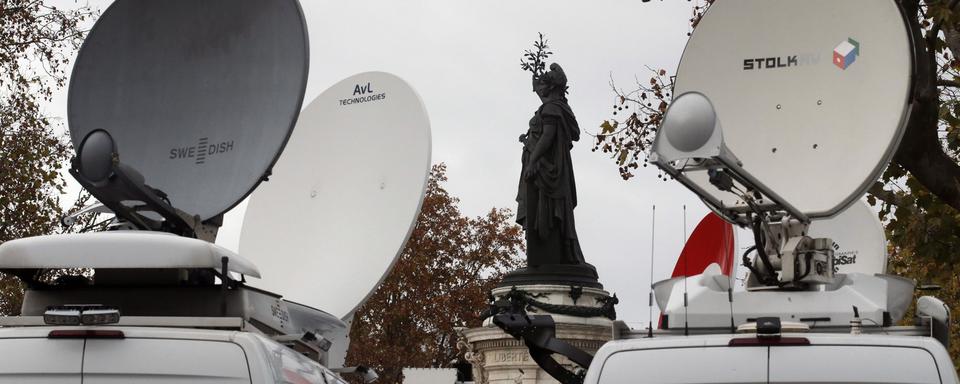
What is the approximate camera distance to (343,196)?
16.8 meters

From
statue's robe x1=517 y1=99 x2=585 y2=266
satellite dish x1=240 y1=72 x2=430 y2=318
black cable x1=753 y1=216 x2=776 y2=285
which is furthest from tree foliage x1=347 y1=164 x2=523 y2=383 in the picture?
black cable x1=753 y1=216 x2=776 y2=285

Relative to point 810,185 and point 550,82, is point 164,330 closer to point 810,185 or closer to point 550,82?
point 810,185

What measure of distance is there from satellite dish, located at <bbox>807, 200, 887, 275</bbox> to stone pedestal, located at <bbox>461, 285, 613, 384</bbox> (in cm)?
1124

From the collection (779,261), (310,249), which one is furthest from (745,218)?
(310,249)

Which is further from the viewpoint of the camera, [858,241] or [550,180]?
[550,180]

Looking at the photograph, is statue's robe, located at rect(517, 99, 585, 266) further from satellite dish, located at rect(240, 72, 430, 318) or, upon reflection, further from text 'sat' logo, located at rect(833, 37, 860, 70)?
text 'sat' logo, located at rect(833, 37, 860, 70)

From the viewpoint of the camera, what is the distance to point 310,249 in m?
16.2

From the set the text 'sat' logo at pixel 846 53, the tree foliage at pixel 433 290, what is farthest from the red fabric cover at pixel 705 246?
the tree foliage at pixel 433 290

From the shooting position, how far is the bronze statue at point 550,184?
31.0m

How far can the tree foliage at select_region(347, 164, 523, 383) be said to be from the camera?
5281 centimetres

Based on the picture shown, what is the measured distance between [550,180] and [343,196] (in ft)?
48.6

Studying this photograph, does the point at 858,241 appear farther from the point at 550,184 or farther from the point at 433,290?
the point at 433,290

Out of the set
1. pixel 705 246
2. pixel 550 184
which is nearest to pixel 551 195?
pixel 550 184

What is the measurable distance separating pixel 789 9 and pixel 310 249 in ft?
19.7
